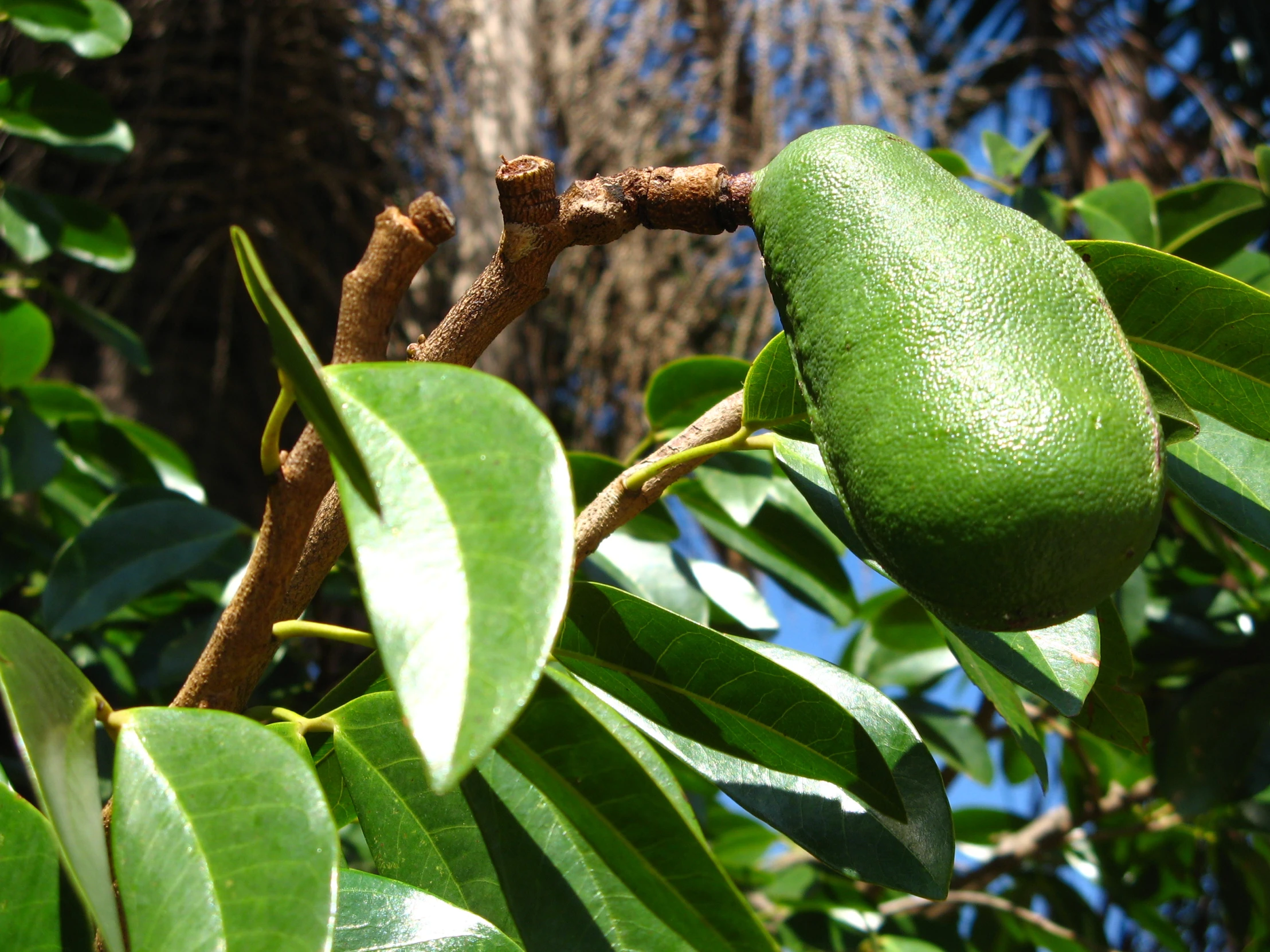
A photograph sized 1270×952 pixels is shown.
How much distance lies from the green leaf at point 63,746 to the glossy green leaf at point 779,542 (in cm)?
54

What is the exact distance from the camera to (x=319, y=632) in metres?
0.46

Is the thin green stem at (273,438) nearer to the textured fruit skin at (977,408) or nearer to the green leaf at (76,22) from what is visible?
the textured fruit skin at (977,408)

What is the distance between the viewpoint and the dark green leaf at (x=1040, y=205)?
3.34 ft

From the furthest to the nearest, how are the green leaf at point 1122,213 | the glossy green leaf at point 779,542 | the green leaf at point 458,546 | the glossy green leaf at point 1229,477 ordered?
the green leaf at point 1122,213 < the glossy green leaf at point 779,542 < the glossy green leaf at point 1229,477 < the green leaf at point 458,546

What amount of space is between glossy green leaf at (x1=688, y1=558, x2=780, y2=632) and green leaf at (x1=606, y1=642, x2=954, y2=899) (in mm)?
302

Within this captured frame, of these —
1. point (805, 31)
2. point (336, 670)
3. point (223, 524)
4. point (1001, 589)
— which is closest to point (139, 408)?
point (336, 670)

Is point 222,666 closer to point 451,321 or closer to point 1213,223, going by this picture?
point 451,321

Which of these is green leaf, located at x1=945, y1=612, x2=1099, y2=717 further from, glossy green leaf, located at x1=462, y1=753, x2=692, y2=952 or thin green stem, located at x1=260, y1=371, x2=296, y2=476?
thin green stem, located at x1=260, y1=371, x2=296, y2=476

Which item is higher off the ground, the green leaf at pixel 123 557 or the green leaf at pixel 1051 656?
the green leaf at pixel 1051 656

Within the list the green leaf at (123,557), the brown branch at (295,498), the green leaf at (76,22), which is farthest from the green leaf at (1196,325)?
the green leaf at (76,22)

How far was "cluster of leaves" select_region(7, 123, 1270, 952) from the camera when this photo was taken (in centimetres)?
31

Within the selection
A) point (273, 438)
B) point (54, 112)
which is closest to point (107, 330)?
point (54, 112)

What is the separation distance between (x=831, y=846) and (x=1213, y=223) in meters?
0.77

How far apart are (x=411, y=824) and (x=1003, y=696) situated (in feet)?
1.08
